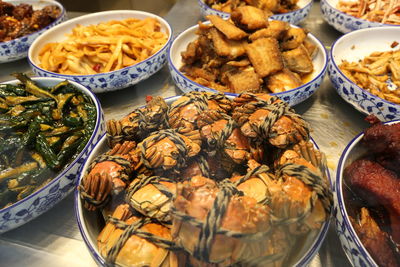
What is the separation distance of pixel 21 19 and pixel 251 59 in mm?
2308

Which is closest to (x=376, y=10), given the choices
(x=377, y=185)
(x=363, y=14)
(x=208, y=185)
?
(x=363, y=14)

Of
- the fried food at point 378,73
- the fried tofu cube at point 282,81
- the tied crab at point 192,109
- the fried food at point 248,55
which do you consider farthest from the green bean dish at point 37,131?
the fried food at point 378,73

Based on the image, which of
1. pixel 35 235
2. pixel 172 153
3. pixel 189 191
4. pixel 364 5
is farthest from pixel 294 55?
pixel 35 235

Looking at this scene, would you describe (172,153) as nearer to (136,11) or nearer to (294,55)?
(294,55)

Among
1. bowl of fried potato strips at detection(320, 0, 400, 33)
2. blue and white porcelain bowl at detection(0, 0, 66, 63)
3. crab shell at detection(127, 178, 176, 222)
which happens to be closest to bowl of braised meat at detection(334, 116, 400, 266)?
crab shell at detection(127, 178, 176, 222)

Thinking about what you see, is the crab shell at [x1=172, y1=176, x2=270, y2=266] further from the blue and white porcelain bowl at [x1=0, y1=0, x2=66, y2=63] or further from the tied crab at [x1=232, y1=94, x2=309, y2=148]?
the blue and white porcelain bowl at [x1=0, y1=0, x2=66, y2=63]

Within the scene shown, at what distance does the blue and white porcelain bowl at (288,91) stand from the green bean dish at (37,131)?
1.90 feet

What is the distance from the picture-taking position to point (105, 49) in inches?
94.3

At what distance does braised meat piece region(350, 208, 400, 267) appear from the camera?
3.18 feet

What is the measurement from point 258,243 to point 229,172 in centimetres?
33

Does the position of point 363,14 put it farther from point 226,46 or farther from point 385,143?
point 385,143

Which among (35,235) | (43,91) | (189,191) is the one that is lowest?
(35,235)

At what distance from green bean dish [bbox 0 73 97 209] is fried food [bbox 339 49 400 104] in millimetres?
1679

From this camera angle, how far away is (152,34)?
8.61 ft
